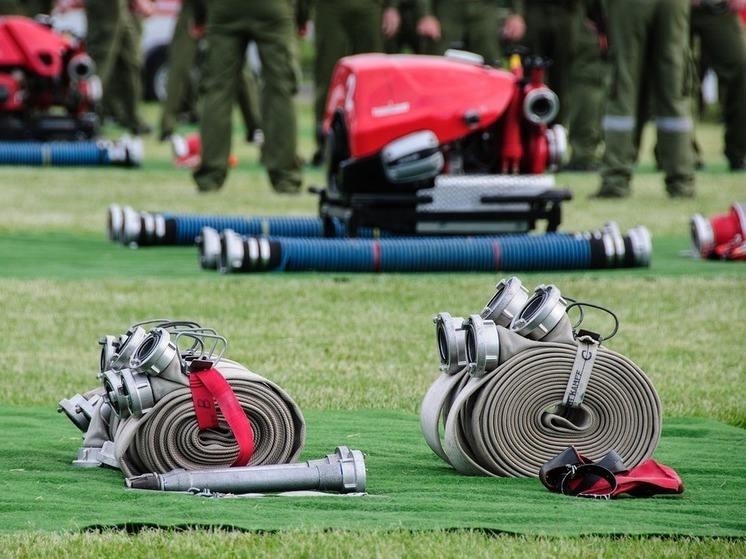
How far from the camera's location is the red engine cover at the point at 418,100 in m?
8.78

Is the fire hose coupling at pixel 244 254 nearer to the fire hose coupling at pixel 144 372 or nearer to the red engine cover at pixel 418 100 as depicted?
the red engine cover at pixel 418 100

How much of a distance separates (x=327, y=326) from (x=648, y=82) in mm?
6494

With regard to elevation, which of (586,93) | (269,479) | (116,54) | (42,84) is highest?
(269,479)

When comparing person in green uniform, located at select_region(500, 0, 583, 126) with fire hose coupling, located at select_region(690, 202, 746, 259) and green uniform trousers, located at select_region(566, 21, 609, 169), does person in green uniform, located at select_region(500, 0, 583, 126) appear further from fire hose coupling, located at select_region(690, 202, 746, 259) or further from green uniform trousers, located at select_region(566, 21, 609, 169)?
fire hose coupling, located at select_region(690, 202, 746, 259)

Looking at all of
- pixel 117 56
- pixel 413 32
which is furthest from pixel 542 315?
pixel 117 56

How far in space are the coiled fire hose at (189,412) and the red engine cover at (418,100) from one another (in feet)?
15.0

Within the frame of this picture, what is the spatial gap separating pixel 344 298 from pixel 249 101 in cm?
1021

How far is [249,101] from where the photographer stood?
17.8m

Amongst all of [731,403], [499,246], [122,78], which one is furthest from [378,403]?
[122,78]

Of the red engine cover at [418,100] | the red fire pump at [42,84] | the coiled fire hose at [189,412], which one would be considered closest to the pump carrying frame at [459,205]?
the red engine cover at [418,100]

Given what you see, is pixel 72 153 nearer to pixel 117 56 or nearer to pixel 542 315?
pixel 117 56

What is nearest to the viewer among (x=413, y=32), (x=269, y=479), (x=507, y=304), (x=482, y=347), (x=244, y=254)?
(x=269, y=479)

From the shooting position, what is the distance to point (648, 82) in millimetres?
12875

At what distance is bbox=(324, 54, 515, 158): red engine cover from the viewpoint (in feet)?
28.8
